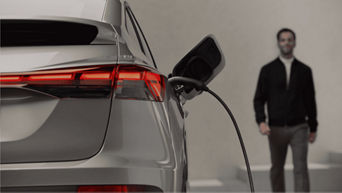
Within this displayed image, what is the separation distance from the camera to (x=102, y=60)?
1479 mm

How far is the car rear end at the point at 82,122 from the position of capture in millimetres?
1391

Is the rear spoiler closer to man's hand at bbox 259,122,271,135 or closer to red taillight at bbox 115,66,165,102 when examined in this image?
red taillight at bbox 115,66,165,102

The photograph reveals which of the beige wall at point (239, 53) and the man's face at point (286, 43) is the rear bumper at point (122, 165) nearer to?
the man's face at point (286, 43)

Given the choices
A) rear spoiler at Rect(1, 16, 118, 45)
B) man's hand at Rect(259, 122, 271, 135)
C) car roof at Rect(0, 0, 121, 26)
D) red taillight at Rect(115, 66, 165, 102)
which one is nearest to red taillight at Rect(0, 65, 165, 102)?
red taillight at Rect(115, 66, 165, 102)

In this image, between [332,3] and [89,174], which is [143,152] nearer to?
[89,174]

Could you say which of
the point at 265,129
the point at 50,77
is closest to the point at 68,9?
the point at 50,77

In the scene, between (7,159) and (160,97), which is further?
(160,97)

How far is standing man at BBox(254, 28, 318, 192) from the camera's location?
18.0 feet

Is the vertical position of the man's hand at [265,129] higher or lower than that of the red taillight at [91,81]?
lower

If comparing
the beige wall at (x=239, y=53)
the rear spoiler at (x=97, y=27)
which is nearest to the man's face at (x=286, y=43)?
the beige wall at (x=239, y=53)

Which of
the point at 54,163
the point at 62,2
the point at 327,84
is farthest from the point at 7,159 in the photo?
the point at 327,84

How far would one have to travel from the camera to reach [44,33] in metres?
1.60

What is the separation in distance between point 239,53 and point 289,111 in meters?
2.57

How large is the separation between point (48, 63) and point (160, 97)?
1.10ft
